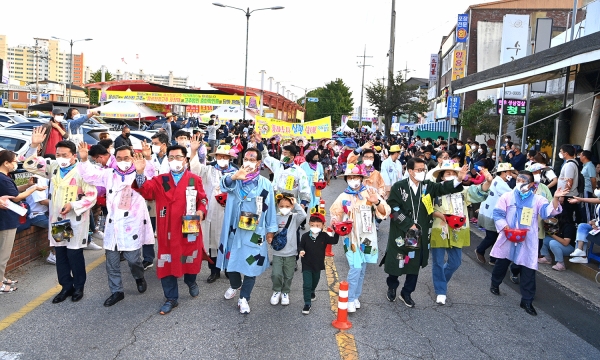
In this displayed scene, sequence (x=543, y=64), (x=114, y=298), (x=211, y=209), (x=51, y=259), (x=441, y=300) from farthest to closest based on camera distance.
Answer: (x=543, y=64)
(x=51, y=259)
(x=211, y=209)
(x=441, y=300)
(x=114, y=298)

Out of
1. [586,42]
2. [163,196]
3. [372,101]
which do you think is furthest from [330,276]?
[372,101]

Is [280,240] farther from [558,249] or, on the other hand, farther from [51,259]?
[558,249]

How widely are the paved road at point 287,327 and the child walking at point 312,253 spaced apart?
0.27 m

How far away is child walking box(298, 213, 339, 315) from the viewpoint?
227 inches

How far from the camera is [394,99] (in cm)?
3722

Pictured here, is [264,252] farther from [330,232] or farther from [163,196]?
[163,196]

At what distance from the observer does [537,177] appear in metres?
7.52

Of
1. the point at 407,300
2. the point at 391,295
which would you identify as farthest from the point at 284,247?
the point at 407,300

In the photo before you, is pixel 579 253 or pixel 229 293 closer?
pixel 229 293

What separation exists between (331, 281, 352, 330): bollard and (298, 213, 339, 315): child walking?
19.0 inches

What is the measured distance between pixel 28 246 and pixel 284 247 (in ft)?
12.8

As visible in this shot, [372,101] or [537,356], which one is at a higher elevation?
[372,101]

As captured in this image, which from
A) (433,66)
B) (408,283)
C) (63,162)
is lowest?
(408,283)

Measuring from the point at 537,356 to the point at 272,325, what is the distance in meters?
2.56
